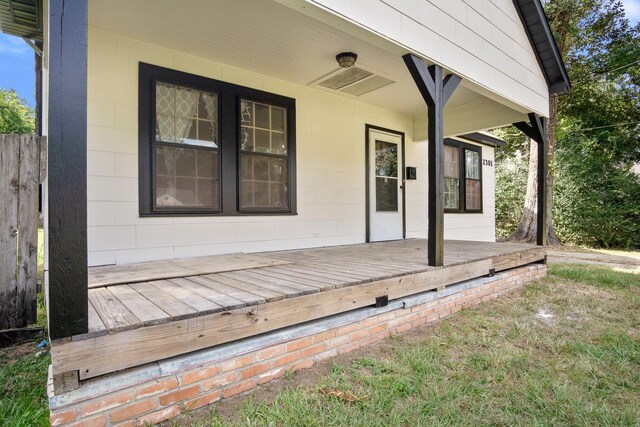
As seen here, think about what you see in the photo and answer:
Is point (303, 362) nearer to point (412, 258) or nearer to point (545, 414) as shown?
point (545, 414)

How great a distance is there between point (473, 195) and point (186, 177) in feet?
20.9

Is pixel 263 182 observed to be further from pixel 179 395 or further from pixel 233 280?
pixel 179 395

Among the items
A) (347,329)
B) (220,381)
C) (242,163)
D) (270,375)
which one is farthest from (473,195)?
(220,381)

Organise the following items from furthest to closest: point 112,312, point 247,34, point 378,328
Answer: point 247,34 → point 378,328 → point 112,312

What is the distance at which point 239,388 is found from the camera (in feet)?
6.63

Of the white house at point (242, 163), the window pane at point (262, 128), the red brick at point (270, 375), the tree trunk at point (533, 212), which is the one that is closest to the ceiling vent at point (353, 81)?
the white house at point (242, 163)

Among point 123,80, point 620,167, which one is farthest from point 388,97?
point 620,167

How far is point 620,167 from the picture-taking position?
10.1 m

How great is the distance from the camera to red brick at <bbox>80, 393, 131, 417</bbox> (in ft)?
5.14

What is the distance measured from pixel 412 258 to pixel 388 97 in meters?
2.71

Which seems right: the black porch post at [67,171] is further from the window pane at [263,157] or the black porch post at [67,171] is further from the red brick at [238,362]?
the window pane at [263,157]

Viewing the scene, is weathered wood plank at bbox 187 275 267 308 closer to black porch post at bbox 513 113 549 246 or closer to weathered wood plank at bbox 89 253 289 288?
weathered wood plank at bbox 89 253 289 288

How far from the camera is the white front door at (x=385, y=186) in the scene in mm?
5727

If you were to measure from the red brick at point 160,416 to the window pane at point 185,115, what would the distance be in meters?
2.67
